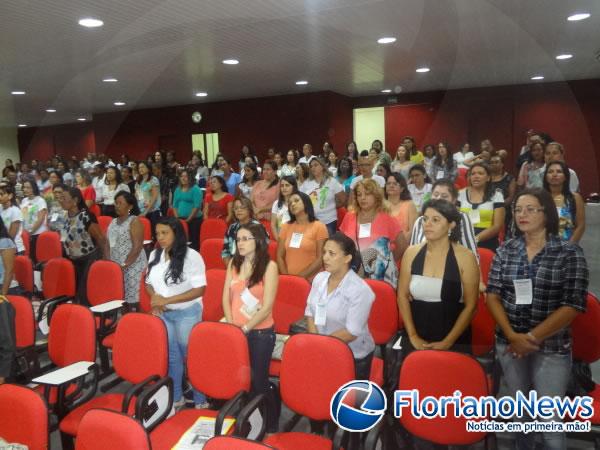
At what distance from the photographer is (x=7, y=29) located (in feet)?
18.5

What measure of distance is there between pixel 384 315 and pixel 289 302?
0.74 meters

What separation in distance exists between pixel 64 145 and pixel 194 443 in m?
21.2

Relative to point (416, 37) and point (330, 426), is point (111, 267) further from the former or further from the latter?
point (416, 37)

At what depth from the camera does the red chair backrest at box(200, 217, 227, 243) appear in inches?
233

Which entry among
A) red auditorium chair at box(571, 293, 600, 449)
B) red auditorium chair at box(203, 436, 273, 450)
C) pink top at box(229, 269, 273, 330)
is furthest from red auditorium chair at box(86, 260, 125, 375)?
red auditorium chair at box(571, 293, 600, 449)

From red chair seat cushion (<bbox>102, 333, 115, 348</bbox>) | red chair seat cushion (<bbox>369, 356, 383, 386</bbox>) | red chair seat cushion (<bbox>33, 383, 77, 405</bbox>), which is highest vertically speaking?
red chair seat cushion (<bbox>102, 333, 115, 348</bbox>)

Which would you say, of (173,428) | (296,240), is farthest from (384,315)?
(173,428)

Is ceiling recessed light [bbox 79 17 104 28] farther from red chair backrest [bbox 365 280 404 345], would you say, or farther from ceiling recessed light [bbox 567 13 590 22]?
ceiling recessed light [bbox 567 13 590 22]

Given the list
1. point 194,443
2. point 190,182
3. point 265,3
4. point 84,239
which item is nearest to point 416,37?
point 265,3

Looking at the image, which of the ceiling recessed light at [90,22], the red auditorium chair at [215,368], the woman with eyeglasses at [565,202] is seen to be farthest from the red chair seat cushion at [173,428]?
the ceiling recessed light at [90,22]

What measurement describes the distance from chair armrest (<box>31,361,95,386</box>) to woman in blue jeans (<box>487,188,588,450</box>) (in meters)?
2.31

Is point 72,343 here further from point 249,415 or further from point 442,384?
point 442,384

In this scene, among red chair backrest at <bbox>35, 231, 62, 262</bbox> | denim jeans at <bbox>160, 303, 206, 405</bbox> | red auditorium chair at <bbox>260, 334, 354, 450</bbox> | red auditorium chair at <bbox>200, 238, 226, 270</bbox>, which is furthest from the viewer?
red chair backrest at <bbox>35, 231, 62, 262</bbox>

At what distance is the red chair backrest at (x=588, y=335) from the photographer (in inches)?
108
